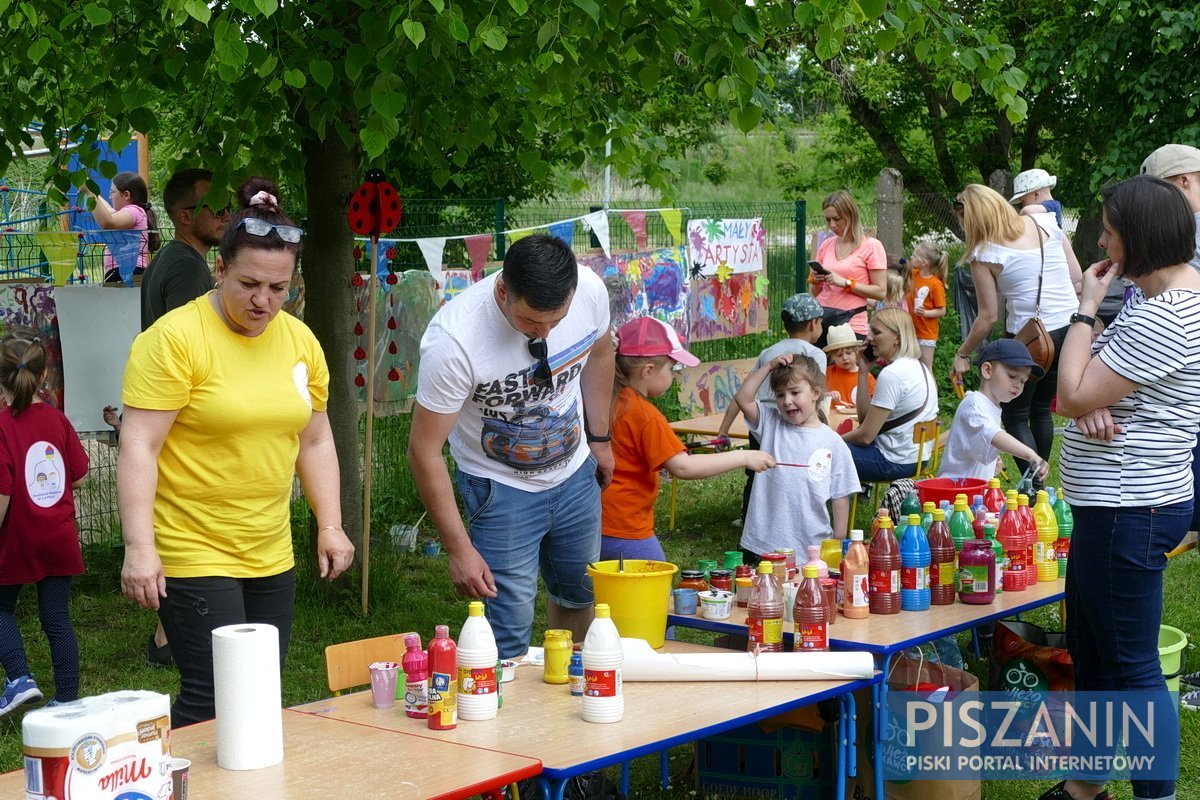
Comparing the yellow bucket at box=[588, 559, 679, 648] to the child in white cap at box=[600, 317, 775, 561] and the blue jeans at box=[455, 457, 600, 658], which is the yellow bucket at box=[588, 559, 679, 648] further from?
the child in white cap at box=[600, 317, 775, 561]

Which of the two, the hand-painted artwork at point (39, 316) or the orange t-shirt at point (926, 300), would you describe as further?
the orange t-shirt at point (926, 300)

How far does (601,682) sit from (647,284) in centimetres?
741

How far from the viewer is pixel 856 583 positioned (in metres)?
4.26

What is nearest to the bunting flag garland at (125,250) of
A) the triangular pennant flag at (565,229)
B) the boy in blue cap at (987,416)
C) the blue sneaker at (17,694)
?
the blue sneaker at (17,694)

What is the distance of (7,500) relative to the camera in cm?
510

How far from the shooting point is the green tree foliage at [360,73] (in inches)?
183

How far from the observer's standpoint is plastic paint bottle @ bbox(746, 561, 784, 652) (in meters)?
3.91

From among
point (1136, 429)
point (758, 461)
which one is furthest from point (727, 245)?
point (1136, 429)

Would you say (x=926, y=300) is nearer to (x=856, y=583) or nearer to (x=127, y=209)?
(x=127, y=209)

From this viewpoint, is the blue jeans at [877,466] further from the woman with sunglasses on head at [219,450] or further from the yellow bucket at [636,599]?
the woman with sunglasses on head at [219,450]

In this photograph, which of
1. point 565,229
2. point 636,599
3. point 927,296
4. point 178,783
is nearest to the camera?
point 178,783

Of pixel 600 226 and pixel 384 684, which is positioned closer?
pixel 384 684

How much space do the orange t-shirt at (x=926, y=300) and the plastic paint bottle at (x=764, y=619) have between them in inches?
295

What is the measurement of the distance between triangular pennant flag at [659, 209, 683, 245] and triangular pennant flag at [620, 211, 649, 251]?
17 centimetres
